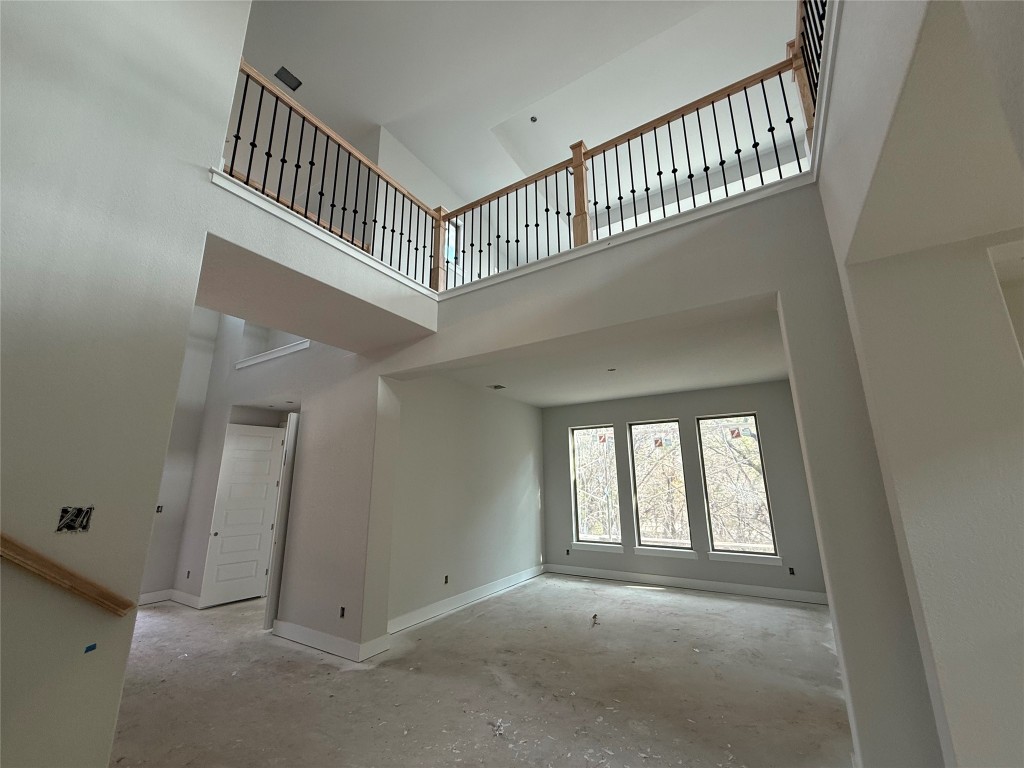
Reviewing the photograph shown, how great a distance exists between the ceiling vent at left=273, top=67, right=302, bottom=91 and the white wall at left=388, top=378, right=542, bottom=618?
136 inches

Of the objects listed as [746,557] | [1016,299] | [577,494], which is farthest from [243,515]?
[1016,299]

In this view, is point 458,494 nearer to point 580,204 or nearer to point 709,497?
point 709,497

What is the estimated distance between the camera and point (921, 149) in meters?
1.16

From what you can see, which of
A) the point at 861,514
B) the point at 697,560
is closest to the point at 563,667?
the point at 861,514

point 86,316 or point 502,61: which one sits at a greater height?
point 502,61

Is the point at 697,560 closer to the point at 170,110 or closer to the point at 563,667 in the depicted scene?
the point at 563,667

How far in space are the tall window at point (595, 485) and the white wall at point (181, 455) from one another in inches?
205

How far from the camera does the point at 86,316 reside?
1.79m

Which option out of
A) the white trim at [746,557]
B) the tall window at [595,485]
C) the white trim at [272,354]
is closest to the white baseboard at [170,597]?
the white trim at [272,354]

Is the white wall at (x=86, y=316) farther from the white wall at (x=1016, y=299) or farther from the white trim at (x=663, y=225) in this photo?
the white wall at (x=1016, y=299)

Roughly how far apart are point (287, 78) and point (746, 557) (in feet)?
24.5

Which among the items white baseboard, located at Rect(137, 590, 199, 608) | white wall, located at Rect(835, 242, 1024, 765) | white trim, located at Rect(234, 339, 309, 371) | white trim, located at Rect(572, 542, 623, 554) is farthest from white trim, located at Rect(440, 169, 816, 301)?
white baseboard, located at Rect(137, 590, 199, 608)

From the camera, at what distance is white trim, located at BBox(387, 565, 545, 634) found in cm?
399

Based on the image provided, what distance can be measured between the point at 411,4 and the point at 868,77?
410cm
